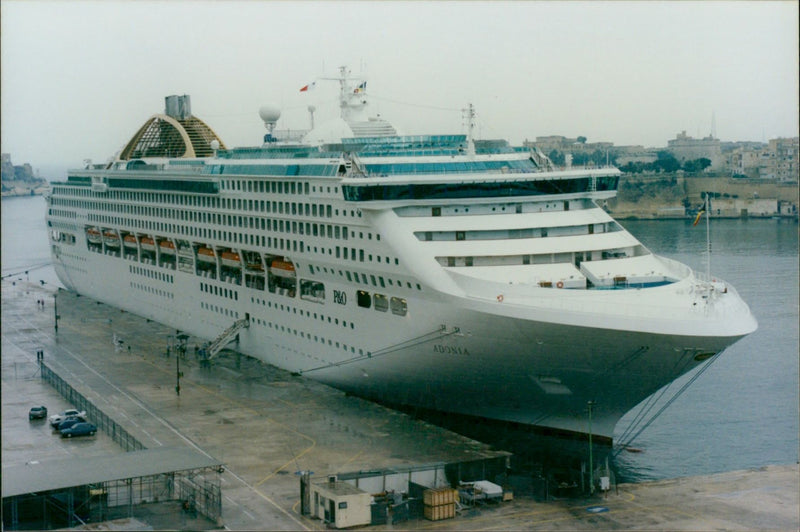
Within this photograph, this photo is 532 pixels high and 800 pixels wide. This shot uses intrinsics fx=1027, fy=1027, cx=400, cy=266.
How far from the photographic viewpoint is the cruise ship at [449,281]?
81.3ft

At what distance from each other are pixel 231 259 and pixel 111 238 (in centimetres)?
1670

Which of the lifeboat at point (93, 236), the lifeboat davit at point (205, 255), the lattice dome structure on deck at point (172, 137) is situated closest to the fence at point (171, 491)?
the lifeboat davit at point (205, 255)

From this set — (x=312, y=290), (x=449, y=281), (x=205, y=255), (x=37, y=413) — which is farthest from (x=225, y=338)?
(x=449, y=281)

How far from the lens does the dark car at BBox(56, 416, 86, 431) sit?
2924cm

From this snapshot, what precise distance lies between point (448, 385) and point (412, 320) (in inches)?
85.3

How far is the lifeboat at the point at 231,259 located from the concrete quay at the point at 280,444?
11.3 feet

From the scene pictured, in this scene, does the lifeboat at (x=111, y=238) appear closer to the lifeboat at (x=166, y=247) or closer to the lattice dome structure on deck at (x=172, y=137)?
the lattice dome structure on deck at (x=172, y=137)

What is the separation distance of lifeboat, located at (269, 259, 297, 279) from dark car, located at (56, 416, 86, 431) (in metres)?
8.07

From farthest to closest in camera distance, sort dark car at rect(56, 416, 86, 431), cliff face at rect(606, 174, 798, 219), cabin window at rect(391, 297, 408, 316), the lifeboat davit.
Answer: cliff face at rect(606, 174, 798, 219) < the lifeboat davit < dark car at rect(56, 416, 86, 431) < cabin window at rect(391, 297, 408, 316)

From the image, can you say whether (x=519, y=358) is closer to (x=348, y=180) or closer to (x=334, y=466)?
(x=334, y=466)

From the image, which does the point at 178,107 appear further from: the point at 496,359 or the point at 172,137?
the point at 496,359

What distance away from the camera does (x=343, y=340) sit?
3102 cm

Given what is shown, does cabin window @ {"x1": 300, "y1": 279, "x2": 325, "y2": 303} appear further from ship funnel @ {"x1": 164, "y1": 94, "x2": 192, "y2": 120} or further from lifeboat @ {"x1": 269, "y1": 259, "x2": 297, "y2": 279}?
ship funnel @ {"x1": 164, "y1": 94, "x2": 192, "y2": 120}

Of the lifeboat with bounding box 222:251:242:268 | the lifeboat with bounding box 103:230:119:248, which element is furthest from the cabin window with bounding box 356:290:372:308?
the lifeboat with bounding box 103:230:119:248
